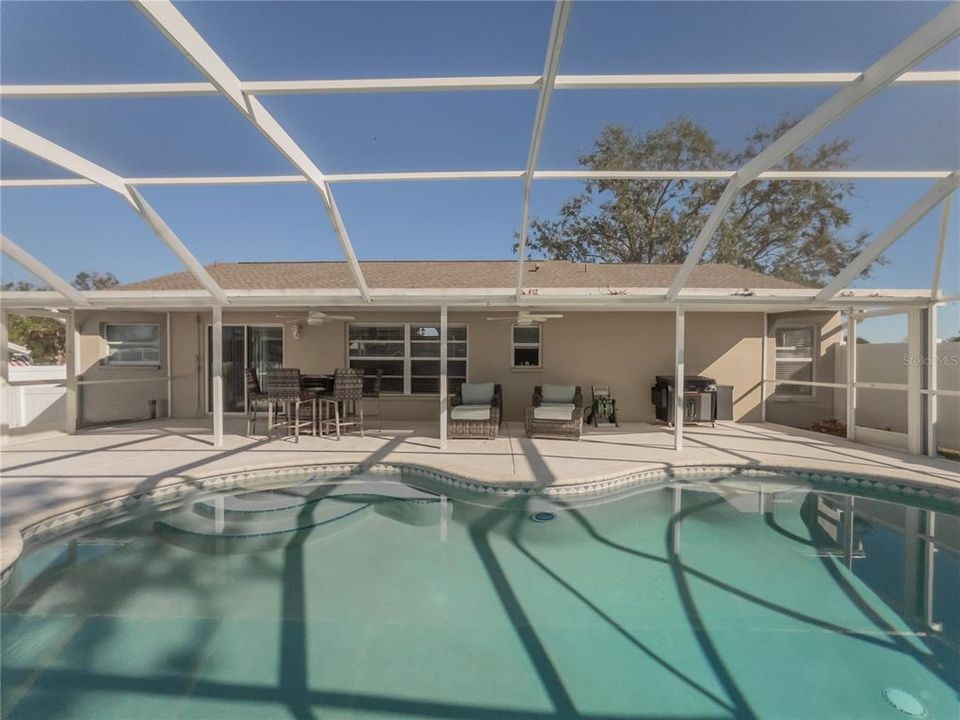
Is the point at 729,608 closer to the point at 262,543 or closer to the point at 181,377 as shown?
the point at 262,543

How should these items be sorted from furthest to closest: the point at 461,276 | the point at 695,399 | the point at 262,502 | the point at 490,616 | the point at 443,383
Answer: the point at 461,276 < the point at 695,399 < the point at 443,383 < the point at 262,502 < the point at 490,616

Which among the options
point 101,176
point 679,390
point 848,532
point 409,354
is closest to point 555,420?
point 679,390

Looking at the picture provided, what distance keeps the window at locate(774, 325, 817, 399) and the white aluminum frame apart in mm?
2209

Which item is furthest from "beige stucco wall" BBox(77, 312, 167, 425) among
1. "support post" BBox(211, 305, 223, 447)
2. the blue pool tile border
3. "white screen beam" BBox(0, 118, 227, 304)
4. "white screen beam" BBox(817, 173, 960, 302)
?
"white screen beam" BBox(817, 173, 960, 302)

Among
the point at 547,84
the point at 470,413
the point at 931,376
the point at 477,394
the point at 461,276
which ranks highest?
the point at 547,84

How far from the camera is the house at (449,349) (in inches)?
439

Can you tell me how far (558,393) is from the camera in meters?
10.3

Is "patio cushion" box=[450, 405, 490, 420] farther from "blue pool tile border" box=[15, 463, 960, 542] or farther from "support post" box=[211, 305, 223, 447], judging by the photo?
"support post" box=[211, 305, 223, 447]

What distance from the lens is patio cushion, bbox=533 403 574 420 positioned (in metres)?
9.09

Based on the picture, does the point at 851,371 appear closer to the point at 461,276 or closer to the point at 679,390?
the point at 679,390

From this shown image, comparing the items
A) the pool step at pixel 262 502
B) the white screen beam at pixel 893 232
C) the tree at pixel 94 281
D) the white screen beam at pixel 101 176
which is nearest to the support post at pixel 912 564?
the white screen beam at pixel 893 232

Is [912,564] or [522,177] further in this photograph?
[522,177]

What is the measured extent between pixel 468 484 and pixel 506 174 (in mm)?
4278

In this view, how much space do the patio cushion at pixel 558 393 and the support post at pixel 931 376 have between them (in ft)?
19.8
